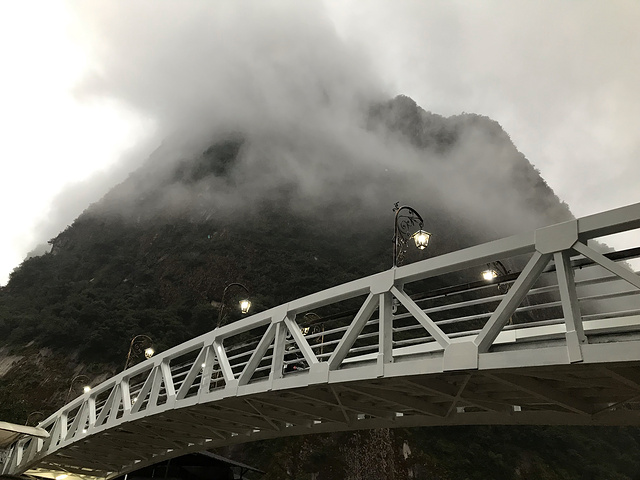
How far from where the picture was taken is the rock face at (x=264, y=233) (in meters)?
40.1

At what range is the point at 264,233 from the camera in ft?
207

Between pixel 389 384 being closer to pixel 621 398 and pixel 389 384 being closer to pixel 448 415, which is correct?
pixel 448 415

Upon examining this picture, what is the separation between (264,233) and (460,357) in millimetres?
58597

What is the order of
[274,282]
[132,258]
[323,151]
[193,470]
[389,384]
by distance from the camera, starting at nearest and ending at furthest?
[389,384], [193,470], [274,282], [132,258], [323,151]

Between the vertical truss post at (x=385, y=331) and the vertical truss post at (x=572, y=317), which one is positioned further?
the vertical truss post at (x=385, y=331)

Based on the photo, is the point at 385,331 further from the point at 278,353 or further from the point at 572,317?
the point at 278,353

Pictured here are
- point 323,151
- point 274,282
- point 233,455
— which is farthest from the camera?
point 323,151

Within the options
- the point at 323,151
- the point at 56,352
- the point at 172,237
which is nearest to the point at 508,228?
the point at 323,151

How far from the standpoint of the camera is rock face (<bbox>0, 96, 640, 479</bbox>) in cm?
4006

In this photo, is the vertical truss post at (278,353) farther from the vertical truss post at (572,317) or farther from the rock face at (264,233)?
the rock face at (264,233)

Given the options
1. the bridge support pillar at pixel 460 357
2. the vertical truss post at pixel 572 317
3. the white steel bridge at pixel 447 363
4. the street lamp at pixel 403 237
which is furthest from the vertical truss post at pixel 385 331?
the vertical truss post at pixel 572 317

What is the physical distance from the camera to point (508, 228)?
268 feet

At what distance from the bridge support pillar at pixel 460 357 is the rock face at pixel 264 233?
29.6m

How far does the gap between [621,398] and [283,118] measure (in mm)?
103006
